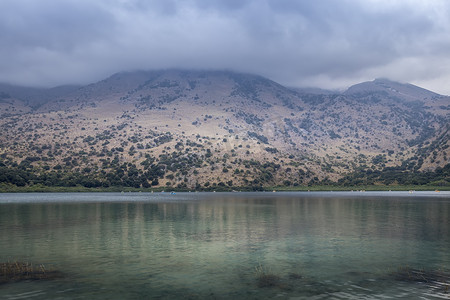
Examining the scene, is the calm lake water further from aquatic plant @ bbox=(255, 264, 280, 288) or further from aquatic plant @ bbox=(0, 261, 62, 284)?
aquatic plant @ bbox=(0, 261, 62, 284)

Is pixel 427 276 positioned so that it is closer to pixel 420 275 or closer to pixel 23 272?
pixel 420 275

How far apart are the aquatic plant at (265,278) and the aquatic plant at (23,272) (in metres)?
15.2

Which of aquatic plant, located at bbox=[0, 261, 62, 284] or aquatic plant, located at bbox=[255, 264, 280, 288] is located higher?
aquatic plant, located at bbox=[0, 261, 62, 284]

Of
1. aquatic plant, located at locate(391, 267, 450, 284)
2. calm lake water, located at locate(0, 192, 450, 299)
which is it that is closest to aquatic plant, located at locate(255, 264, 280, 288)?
calm lake water, located at locate(0, 192, 450, 299)

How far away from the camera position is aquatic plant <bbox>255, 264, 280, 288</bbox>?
84.9 feet

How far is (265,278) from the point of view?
2739cm

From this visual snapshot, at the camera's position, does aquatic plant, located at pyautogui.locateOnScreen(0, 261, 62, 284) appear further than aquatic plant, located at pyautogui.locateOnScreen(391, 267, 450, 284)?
No

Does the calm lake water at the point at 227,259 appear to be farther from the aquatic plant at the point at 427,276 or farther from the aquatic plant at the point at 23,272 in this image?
the aquatic plant at the point at 23,272

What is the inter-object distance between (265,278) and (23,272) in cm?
1884

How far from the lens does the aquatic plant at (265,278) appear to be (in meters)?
25.9

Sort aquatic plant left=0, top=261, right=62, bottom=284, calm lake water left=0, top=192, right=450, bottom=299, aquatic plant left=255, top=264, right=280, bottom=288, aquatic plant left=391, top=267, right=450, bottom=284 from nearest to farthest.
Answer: calm lake water left=0, top=192, right=450, bottom=299 < aquatic plant left=255, top=264, right=280, bottom=288 < aquatic plant left=0, top=261, right=62, bottom=284 < aquatic plant left=391, top=267, right=450, bottom=284

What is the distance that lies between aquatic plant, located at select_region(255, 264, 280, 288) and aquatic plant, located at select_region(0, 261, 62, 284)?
15153 millimetres

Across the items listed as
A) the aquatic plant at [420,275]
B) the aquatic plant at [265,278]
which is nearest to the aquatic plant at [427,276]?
the aquatic plant at [420,275]

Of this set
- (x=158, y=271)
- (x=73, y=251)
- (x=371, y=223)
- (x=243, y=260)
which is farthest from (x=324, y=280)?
(x=371, y=223)
